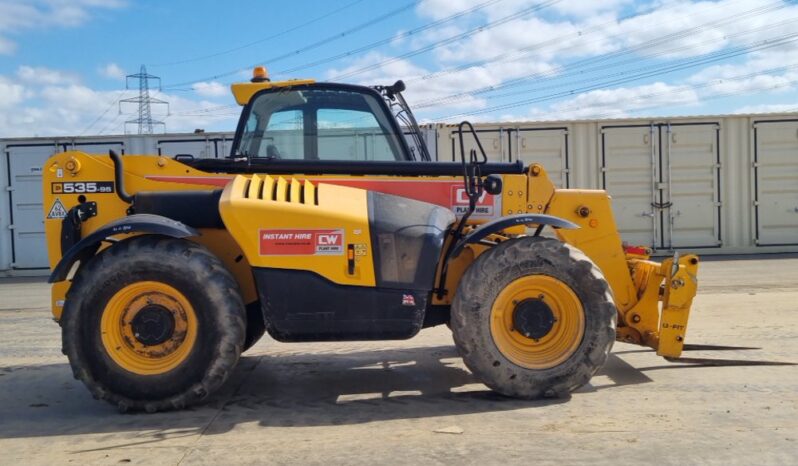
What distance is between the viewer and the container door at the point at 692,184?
14.9m

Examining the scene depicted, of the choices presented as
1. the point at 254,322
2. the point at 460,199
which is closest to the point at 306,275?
the point at 254,322

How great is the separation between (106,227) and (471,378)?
2942 mm

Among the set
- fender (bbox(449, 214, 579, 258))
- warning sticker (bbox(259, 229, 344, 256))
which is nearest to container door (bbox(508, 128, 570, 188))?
fender (bbox(449, 214, 579, 258))

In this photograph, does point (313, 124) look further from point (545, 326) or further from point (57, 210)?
point (545, 326)

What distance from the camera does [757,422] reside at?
435 cm

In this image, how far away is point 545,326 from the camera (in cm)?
489

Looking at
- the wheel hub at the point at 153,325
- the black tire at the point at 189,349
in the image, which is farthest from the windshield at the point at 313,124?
the wheel hub at the point at 153,325

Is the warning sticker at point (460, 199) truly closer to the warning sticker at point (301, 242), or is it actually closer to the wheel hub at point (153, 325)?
the warning sticker at point (301, 242)

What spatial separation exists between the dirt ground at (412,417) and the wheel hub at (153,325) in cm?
51

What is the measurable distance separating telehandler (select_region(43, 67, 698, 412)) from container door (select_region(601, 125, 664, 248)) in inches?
391

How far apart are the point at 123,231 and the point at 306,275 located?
1.25 metres

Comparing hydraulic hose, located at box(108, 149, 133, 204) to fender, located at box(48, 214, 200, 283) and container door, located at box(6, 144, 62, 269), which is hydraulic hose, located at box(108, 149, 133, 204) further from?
container door, located at box(6, 144, 62, 269)

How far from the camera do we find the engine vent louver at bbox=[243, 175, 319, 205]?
4824 millimetres

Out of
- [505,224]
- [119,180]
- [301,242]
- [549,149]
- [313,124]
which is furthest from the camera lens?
[549,149]
